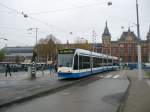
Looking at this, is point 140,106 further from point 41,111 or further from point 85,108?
point 41,111

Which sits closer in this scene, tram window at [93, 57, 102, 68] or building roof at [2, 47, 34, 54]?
tram window at [93, 57, 102, 68]

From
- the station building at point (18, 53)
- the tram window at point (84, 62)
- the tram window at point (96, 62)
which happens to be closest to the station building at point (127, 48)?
the station building at point (18, 53)

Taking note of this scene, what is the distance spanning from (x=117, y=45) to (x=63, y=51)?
123159 mm

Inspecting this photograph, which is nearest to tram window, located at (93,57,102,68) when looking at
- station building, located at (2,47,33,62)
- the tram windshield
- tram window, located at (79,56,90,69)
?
tram window, located at (79,56,90,69)

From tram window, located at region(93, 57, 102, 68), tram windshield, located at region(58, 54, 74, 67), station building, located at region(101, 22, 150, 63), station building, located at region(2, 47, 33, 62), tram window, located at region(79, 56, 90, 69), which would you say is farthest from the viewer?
station building, located at region(2, 47, 33, 62)

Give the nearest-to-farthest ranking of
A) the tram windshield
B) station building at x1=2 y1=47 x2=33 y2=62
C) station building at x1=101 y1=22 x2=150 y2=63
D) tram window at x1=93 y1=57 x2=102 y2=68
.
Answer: the tram windshield, tram window at x1=93 y1=57 x2=102 y2=68, station building at x1=101 y1=22 x2=150 y2=63, station building at x1=2 y1=47 x2=33 y2=62

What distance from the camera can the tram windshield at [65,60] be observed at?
2938 centimetres

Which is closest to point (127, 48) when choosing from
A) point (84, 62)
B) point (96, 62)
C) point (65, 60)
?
point (96, 62)

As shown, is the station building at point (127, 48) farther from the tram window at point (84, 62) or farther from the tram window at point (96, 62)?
the tram window at point (84, 62)

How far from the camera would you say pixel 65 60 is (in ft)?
97.7

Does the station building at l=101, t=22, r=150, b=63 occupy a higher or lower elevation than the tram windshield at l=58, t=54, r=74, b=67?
higher

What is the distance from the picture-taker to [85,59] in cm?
3334

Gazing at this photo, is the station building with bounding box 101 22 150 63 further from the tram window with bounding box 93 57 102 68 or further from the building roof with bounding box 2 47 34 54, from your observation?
the tram window with bounding box 93 57 102 68

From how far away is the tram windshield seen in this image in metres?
29.4
